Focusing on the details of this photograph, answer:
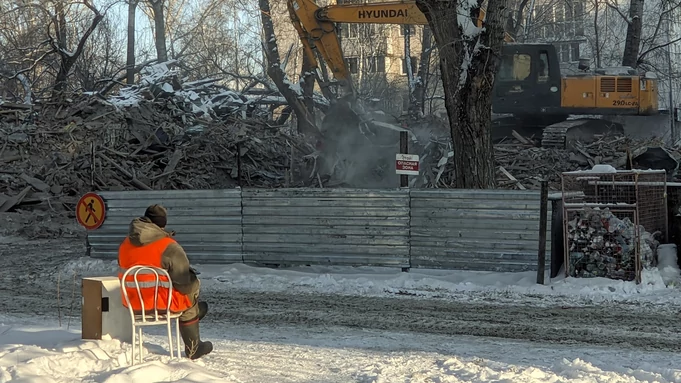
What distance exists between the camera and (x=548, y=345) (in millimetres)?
7887

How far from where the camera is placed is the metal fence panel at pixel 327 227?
473 inches

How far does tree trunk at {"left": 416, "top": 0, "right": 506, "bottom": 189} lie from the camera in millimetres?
12312

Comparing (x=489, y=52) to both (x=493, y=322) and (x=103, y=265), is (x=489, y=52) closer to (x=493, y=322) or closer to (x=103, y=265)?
(x=493, y=322)

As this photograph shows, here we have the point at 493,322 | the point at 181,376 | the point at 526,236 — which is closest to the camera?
the point at 181,376

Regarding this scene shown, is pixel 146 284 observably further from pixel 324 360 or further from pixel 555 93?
pixel 555 93

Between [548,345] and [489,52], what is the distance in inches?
226

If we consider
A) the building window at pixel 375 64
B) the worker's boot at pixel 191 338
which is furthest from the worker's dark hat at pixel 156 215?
the building window at pixel 375 64

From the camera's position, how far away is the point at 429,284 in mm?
11320

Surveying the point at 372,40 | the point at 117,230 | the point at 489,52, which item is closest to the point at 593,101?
the point at 489,52

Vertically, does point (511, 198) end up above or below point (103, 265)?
above

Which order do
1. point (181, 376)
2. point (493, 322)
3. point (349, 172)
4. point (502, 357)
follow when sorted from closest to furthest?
point (181, 376) < point (502, 357) < point (493, 322) < point (349, 172)

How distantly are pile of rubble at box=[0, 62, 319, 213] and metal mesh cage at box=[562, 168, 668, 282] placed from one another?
32.4 feet

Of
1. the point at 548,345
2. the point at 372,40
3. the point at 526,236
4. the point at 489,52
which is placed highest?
the point at 372,40

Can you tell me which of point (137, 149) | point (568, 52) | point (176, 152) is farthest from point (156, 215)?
point (568, 52)
